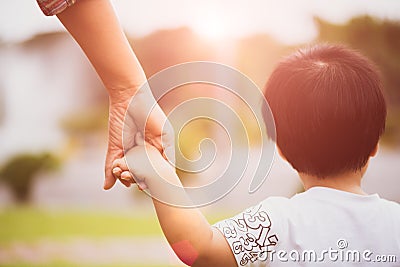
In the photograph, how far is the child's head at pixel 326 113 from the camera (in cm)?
148

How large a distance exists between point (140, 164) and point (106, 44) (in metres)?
0.37

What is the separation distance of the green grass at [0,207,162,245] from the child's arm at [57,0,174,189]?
0.40ft

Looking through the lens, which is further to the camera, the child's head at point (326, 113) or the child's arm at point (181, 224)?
the child's head at point (326, 113)

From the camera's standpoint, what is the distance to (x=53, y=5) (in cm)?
154

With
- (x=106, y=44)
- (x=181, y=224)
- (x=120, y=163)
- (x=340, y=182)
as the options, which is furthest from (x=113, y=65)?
(x=340, y=182)

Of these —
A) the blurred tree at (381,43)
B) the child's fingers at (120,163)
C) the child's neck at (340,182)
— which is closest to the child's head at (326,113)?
the child's neck at (340,182)

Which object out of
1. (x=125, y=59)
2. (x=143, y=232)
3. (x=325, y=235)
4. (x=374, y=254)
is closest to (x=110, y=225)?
(x=143, y=232)

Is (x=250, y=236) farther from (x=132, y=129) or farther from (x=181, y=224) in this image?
(x=132, y=129)

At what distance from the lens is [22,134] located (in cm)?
165

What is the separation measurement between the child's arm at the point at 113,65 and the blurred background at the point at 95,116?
0.13 feet

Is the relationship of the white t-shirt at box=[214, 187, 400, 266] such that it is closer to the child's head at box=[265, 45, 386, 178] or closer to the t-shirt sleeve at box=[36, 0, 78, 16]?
the child's head at box=[265, 45, 386, 178]

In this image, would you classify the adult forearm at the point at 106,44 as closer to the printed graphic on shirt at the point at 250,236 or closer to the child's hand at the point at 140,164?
the child's hand at the point at 140,164

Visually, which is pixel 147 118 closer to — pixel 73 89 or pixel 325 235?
pixel 73 89

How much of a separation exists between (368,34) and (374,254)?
65 centimetres
